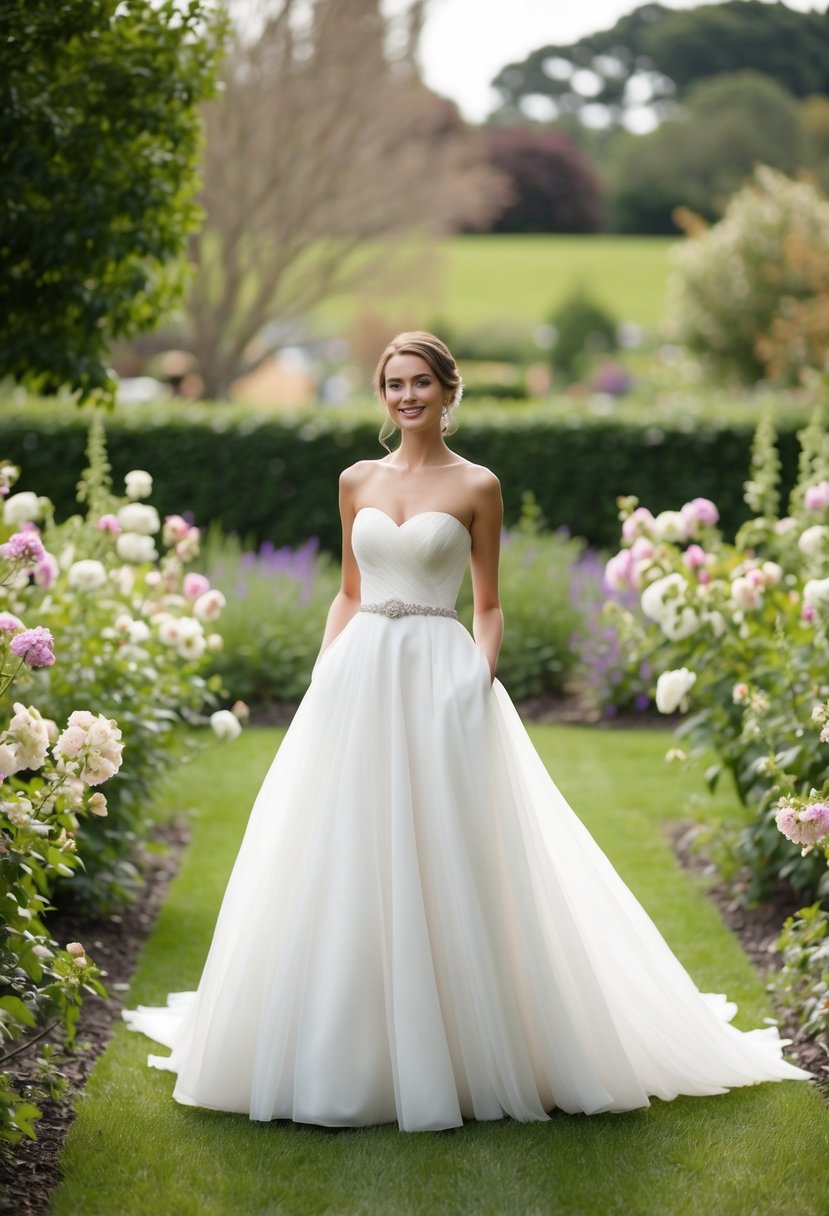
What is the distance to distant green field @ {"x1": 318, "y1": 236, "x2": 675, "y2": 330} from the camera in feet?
178

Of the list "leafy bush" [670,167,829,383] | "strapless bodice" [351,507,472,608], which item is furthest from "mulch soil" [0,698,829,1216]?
"leafy bush" [670,167,829,383]

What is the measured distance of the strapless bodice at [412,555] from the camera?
→ 4.01 meters

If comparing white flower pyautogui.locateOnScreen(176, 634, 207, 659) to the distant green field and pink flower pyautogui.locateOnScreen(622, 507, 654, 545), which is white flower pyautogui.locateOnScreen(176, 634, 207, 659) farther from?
the distant green field

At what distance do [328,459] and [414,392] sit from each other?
7968 millimetres

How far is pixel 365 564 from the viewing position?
162 inches

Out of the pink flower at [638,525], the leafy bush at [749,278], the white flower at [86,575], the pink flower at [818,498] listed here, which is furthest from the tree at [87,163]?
the leafy bush at [749,278]

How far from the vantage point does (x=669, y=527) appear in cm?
609

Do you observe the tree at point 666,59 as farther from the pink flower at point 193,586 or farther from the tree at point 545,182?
the pink flower at point 193,586

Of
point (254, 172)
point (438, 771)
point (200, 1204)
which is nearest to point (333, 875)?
point (438, 771)

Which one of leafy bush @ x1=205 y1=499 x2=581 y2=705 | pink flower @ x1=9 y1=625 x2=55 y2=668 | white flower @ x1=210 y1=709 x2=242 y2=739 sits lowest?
leafy bush @ x1=205 y1=499 x2=581 y2=705

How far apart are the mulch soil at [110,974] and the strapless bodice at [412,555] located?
1671 mm

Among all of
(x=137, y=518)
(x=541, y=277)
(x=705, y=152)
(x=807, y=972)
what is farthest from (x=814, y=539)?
(x=705, y=152)

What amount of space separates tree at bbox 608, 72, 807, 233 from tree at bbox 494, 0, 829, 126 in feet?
6.81

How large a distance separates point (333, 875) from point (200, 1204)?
0.86 m
